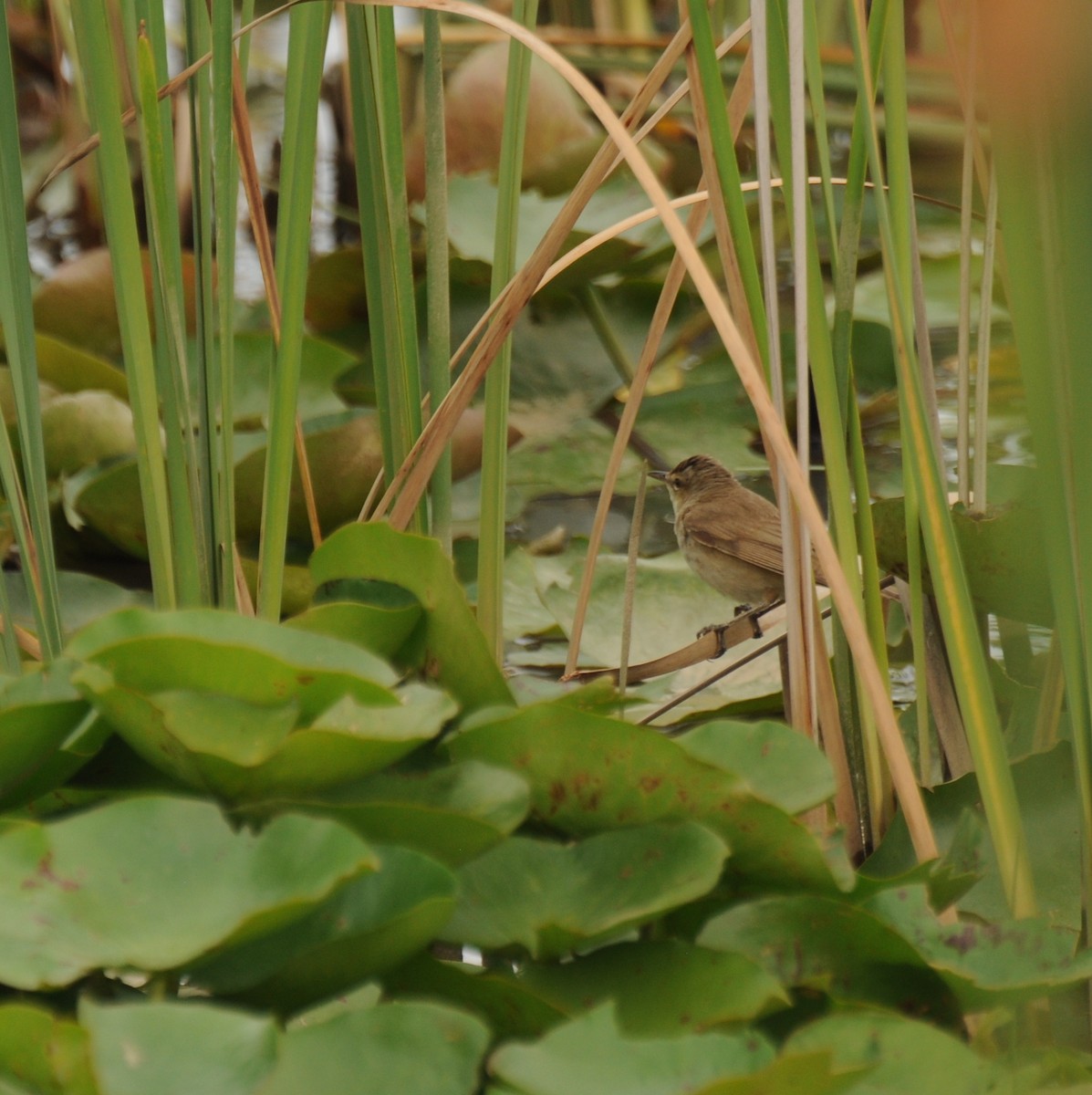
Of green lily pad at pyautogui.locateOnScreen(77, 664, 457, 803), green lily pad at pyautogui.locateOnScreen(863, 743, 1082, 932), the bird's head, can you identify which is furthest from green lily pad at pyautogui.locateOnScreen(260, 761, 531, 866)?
the bird's head

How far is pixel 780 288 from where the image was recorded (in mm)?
3617

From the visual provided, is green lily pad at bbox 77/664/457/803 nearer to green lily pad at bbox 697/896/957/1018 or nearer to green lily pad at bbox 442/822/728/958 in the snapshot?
green lily pad at bbox 442/822/728/958

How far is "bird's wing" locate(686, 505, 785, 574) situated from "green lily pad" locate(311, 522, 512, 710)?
1.19 meters

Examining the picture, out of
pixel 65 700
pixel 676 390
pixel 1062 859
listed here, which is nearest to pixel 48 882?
pixel 65 700

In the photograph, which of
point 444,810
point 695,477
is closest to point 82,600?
point 695,477

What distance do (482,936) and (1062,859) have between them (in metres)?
0.59

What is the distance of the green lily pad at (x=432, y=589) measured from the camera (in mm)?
1111

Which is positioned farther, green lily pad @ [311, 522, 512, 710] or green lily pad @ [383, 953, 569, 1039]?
green lily pad @ [311, 522, 512, 710]

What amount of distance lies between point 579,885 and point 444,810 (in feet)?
0.41

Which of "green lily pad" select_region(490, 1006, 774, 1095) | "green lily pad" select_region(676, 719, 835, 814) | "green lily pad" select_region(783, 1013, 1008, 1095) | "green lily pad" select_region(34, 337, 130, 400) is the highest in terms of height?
"green lily pad" select_region(34, 337, 130, 400)

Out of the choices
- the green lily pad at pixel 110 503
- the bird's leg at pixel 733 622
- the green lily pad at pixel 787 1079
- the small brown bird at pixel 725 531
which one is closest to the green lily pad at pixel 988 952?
the green lily pad at pixel 787 1079

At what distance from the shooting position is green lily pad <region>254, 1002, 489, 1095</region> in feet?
2.72

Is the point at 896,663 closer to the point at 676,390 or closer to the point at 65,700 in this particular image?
the point at 676,390

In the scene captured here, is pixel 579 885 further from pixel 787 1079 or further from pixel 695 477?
pixel 695 477
